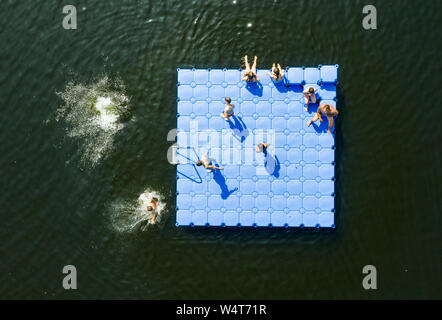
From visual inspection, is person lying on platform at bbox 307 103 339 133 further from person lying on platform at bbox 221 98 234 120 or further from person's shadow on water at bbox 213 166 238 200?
person's shadow on water at bbox 213 166 238 200

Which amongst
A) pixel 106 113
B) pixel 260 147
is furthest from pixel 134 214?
pixel 260 147

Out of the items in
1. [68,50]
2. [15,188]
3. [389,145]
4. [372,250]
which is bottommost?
[372,250]

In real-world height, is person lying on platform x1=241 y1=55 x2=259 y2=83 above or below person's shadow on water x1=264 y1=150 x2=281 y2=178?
above

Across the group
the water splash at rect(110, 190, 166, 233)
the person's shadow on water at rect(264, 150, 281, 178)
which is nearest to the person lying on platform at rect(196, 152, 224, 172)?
the person's shadow on water at rect(264, 150, 281, 178)

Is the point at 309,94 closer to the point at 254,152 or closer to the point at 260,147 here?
the point at 260,147

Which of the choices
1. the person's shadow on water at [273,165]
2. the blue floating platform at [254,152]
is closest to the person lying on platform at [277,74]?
the blue floating platform at [254,152]

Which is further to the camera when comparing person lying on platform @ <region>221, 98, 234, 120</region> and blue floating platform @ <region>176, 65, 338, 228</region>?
blue floating platform @ <region>176, 65, 338, 228</region>

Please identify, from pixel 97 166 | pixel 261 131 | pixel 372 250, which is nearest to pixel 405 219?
pixel 372 250
